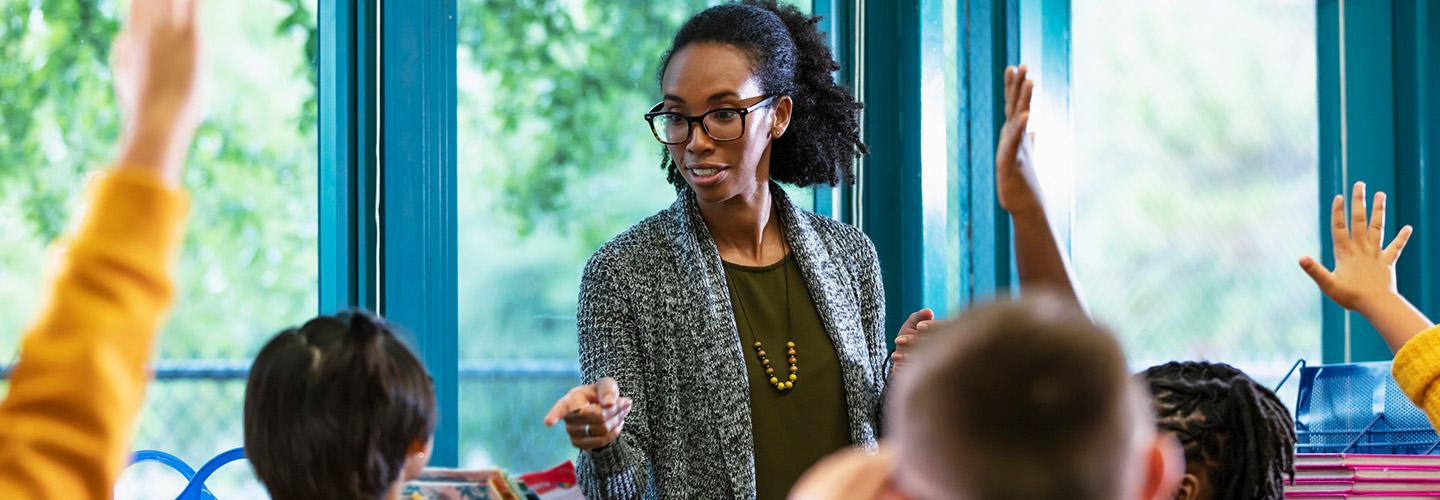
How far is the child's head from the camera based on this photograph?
48.1 inches

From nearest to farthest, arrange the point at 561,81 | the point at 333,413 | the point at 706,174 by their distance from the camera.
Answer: the point at 333,413 → the point at 706,174 → the point at 561,81

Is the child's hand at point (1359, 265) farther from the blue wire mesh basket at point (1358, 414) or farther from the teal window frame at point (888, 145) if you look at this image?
the teal window frame at point (888, 145)

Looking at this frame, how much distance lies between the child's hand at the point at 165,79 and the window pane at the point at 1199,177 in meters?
2.52

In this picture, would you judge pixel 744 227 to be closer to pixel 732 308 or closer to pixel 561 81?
pixel 732 308

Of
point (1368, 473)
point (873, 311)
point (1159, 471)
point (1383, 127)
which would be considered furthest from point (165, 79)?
point (1383, 127)

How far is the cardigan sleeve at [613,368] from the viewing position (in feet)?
6.44

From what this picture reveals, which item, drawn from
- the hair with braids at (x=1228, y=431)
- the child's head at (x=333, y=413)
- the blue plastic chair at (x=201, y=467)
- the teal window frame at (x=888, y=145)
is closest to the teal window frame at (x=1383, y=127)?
the teal window frame at (x=888, y=145)

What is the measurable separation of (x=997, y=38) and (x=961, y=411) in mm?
2252

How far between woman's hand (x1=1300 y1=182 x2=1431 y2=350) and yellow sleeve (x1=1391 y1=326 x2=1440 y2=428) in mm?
90

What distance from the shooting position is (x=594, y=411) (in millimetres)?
1751

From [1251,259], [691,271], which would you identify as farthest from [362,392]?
[1251,259]

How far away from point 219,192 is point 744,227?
3.04ft

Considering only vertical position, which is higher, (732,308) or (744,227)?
(744,227)

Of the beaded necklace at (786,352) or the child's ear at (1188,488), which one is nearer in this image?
the child's ear at (1188,488)
